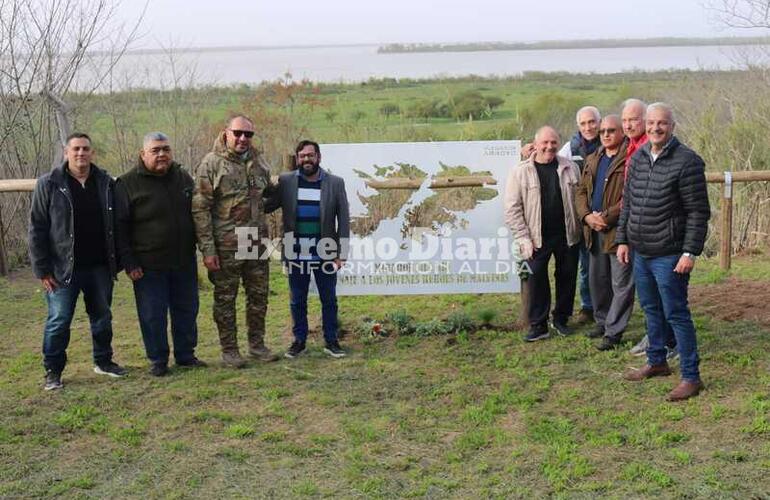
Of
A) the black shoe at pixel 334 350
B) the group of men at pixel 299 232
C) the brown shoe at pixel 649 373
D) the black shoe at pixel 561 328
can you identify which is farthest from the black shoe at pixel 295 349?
the brown shoe at pixel 649 373

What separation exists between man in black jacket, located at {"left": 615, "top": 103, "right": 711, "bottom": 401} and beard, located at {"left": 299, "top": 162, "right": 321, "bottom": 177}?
2.37m

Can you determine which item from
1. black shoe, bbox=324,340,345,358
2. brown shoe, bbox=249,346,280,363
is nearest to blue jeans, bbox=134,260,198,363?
brown shoe, bbox=249,346,280,363

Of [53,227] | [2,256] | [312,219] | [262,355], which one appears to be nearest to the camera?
[53,227]

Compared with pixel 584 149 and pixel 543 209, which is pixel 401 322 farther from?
pixel 584 149

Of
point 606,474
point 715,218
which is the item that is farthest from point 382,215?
point 715,218

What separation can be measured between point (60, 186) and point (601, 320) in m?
4.40

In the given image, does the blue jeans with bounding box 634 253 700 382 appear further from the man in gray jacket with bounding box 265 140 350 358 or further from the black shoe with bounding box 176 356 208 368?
the black shoe with bounding box 176 356 208 368

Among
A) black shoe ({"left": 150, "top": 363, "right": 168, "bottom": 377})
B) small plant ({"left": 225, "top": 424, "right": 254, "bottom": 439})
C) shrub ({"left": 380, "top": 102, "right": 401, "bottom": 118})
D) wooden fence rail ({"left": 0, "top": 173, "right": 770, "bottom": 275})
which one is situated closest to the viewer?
small plant ({"left": 225, "top": 424, "right": 254, "bottom": 439})

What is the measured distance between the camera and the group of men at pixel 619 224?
563 cm

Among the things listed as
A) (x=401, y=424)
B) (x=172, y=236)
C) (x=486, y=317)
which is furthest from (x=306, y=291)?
(x=401, y=424)

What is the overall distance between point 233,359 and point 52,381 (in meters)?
1.35

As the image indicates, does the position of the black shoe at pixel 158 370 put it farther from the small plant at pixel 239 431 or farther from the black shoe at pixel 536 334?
the black shoe at pixel 536 334

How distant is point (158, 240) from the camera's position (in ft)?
20.8

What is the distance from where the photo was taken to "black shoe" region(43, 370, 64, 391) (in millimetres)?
6369
